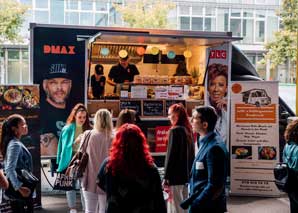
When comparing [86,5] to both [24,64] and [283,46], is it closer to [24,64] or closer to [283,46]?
[24,64]

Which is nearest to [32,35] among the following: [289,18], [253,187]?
[253,187]

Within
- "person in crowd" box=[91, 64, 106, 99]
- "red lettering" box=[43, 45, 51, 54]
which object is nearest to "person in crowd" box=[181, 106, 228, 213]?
"red lettering" box=[43, 45, 51, 54]

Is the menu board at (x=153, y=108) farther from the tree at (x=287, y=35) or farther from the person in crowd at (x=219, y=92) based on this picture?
the tree at (x=287, y=35)

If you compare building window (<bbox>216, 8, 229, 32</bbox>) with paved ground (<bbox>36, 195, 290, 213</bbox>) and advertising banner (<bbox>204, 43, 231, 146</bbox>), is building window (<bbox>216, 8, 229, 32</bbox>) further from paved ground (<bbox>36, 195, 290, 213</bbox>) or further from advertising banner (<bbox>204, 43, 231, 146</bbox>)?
paved ground (<bbox>36, 195, 290, 213</bbox>)

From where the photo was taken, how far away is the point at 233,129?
817 cm

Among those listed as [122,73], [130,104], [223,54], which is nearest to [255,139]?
[223,54]

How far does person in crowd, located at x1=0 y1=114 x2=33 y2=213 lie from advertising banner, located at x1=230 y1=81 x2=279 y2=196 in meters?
4.07

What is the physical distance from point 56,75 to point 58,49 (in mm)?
391

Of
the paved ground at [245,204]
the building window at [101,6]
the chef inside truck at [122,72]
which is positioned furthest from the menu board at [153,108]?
the building window at [101,6]

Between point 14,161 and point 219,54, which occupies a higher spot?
point 219,54

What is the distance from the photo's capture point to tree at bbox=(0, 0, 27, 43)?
19406mm

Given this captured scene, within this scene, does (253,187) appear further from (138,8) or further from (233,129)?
(138,8)

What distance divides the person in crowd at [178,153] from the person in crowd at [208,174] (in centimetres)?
176

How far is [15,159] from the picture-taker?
189 inches
